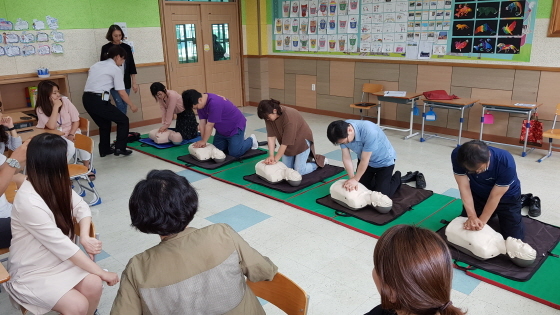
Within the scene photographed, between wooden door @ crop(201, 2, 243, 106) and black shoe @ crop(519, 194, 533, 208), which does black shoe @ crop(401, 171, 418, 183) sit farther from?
wooden door @ crop(201, 2, 243, 106)

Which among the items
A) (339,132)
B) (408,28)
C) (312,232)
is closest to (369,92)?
(408,28)

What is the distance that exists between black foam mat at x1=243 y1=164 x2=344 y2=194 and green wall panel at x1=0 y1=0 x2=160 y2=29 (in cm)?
356

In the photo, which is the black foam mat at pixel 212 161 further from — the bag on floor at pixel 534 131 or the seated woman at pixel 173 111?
the bag on floor at pixel 534 131

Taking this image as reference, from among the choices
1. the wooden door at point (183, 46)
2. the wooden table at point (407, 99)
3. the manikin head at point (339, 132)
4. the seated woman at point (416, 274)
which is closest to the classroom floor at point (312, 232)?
the wooden table at point (407, 99)

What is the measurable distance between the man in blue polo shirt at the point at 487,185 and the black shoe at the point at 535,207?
2.13 ft

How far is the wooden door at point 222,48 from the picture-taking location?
7660 millimetres

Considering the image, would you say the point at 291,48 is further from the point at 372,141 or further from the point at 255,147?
the point at 372,141

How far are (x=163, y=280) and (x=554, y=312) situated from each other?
221 cm

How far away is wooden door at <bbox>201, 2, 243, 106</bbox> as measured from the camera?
7660 millimetres

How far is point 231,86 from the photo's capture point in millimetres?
8289

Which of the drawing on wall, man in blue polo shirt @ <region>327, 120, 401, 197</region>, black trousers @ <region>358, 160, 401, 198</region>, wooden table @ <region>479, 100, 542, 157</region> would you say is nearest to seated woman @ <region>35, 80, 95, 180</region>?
the drawing on wall

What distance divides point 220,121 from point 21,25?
2.99 m

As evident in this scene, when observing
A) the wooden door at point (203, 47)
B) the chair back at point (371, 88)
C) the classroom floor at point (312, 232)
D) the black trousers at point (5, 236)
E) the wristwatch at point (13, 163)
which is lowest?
the classroom floor at point (312, 232)

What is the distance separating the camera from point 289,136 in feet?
13.8
